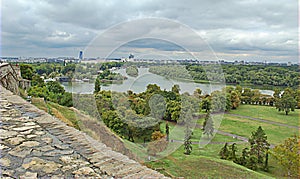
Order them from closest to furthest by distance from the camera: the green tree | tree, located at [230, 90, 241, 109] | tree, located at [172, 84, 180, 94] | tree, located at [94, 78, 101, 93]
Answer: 1. tree, located at [94, 78, 101, 93]
2. tree, located at [172, 84, 180, 94]
3. the green tree
4. tree, located at [230, 90, 241, 109]

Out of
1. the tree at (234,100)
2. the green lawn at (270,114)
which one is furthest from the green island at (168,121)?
the tree at (234,100)

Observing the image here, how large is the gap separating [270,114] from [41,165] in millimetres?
37171

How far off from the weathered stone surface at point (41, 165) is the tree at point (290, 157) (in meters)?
13.5

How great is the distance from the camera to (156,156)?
288 inches

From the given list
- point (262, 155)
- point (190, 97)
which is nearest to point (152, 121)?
point (190, 97)

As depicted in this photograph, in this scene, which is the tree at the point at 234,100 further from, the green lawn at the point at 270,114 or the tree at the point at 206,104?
the tree at the point at 206,104

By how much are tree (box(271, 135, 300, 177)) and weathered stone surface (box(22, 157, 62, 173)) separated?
13524mm

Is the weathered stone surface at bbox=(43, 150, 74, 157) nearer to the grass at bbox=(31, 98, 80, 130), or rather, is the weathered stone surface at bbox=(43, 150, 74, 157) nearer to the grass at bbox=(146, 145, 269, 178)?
the grass at bbox=(31, 98, 80, 130)

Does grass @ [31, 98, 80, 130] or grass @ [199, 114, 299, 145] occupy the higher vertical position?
grass @ [31, 98, 80, 130]

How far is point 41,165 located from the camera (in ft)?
7.38

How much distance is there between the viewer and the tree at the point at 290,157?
1238 centimetres

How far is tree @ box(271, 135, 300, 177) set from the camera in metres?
12.4

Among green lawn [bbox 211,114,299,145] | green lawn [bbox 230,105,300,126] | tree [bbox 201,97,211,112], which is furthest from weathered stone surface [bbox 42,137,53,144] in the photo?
green lawn [bbox 230,105,300,126]

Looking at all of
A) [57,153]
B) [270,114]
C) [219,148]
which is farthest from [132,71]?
[270,114]
